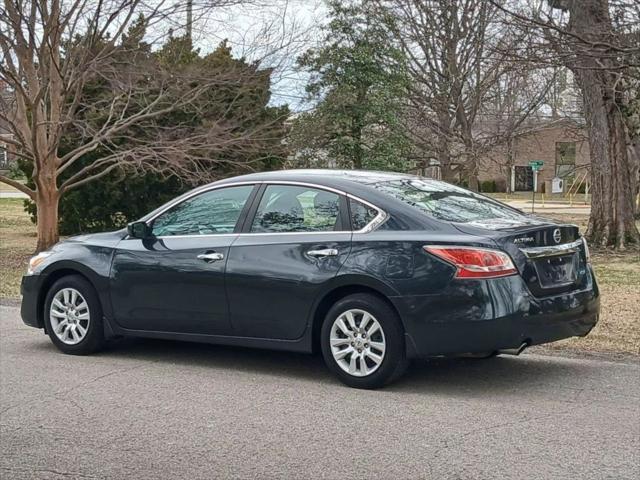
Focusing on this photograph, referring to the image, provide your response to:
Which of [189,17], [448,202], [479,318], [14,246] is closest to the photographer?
[479,318]

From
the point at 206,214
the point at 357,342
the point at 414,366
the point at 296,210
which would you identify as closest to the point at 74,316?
the point at 206,214

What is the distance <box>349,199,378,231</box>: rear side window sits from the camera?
20.4 feet

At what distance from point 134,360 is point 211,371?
0.87 meters

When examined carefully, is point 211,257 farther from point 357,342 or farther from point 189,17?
point 189,17

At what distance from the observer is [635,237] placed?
17656 millimetres

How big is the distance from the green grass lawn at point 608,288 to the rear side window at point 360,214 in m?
2.48

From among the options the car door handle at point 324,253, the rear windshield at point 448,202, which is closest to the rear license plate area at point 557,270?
the rear windshield at point 448,202

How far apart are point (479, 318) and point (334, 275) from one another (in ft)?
3.69

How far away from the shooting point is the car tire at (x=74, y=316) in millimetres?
7285

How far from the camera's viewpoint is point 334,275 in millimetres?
6105

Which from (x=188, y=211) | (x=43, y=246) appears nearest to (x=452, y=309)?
(x=188, y=211)

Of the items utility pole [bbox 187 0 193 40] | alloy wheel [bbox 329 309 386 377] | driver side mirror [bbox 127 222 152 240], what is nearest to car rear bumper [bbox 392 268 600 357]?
alloy wheel [bbox 329 309 386 377]

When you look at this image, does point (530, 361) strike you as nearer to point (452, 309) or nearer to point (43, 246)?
point (452, 309)

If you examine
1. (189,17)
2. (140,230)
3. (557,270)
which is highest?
(189,17)
